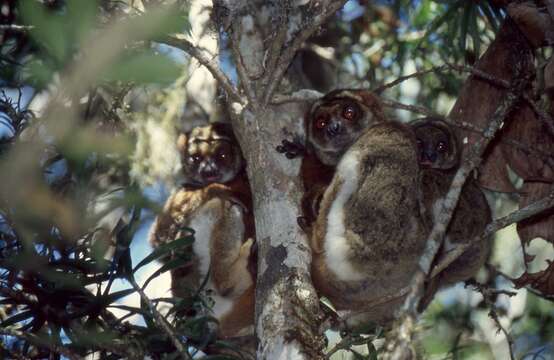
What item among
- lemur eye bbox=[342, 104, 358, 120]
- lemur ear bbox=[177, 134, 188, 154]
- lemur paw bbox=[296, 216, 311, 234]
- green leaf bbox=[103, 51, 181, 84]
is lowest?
green leaf bbox=[103, 51, 181, 84]

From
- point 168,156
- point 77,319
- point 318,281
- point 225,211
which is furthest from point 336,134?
point 77,319

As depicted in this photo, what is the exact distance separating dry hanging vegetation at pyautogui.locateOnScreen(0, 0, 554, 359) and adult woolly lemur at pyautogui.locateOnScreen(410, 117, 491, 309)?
10.9 inches

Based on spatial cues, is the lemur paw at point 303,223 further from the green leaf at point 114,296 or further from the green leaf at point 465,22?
the green leaf at point 465,22

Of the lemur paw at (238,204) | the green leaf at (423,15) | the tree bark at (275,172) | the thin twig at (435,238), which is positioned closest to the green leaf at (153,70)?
the thin twig at (435,238)

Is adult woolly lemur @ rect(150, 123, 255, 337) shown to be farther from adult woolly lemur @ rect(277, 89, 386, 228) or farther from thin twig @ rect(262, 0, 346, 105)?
thin twig @ rect(262, 0, 346, 105)

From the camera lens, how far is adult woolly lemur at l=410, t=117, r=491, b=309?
17.4ft

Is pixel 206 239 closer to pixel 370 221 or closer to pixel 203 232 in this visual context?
pixel 203 232

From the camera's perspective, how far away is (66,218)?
3.26 m

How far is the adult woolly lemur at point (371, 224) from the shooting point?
4.46 meters

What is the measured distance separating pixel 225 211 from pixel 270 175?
1.30 metres

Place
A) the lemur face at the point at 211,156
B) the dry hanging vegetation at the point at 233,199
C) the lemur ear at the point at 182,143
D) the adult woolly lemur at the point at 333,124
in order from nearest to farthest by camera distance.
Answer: the dry hanging vegetation at the point at 233,199 < the adult woolly lemur at the point at 333,124 < the lemur face at the point at 211,156 < the lemur ear at the point at 182,143

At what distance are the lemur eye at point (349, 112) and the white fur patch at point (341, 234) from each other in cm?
142

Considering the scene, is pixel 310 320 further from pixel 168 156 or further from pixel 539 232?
pixel 168 156

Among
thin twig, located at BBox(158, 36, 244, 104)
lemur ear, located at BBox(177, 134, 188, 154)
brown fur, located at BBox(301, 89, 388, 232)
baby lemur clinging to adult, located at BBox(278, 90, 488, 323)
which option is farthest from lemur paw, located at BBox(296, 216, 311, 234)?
lemur ear, located at BBox(177, 134, 188, 154)
